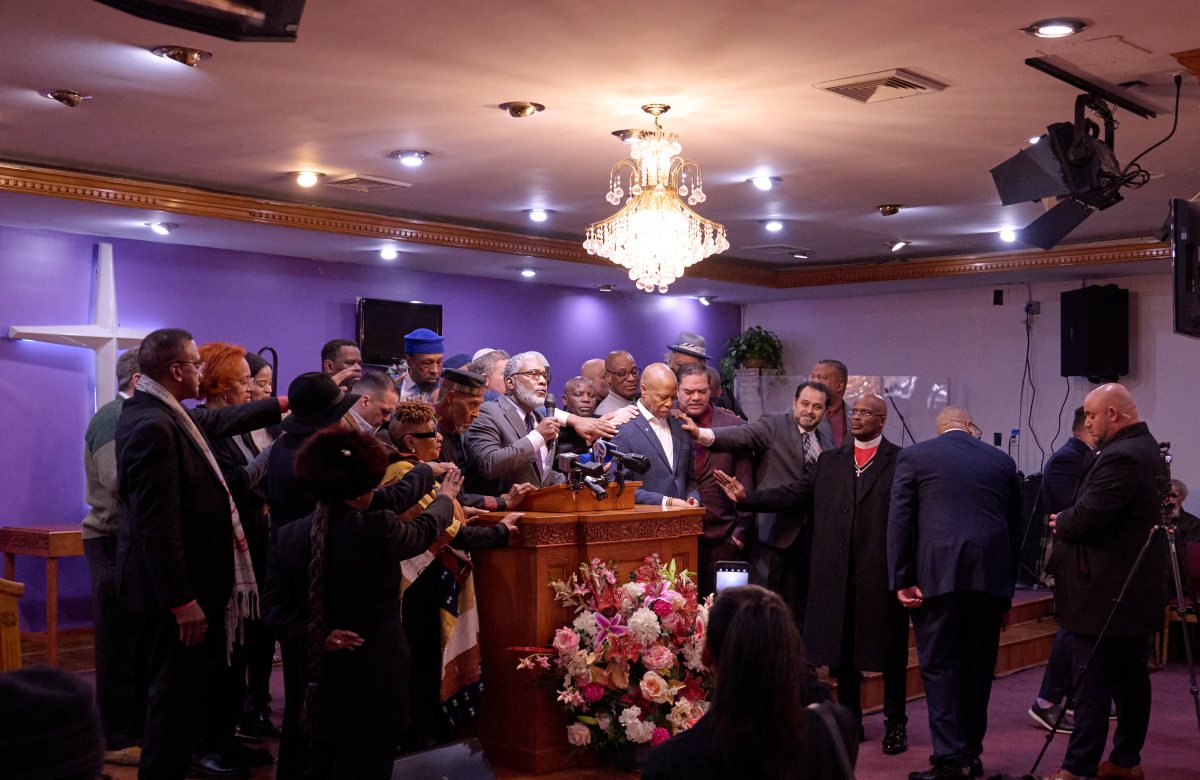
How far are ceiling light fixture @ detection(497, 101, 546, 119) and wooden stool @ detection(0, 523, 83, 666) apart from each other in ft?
12.1

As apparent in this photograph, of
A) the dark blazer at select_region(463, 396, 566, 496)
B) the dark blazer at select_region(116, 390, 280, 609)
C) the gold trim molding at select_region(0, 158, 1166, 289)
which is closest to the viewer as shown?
the dark blazer at select_region(116, 390, 280, 609)

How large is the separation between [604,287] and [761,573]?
5611mm

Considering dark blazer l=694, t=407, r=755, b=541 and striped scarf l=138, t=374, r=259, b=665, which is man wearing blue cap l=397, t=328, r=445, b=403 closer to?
dark blazer l=694, t=407, r=755, b=541

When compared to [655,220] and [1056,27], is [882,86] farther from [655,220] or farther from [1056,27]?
[655,220]

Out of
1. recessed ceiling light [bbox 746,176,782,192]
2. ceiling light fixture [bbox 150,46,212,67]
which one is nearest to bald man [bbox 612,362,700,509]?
recessed ceiling light [bbox 746,176,782,192]

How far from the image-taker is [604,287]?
446 inches

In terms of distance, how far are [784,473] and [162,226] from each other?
14.1ft

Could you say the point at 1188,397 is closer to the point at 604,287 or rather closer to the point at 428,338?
the point at 604,287

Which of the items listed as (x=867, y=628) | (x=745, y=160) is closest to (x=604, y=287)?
(x=745, y=160)

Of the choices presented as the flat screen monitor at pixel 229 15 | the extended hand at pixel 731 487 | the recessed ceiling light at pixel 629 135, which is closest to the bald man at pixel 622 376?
the extended hand at pixel 731 487

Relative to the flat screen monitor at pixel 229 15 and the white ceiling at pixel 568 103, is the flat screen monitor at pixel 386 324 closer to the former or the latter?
the white ceiling at pixel 568 103

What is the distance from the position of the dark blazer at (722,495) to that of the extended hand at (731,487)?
0.22 ft

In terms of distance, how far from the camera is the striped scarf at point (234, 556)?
407cm

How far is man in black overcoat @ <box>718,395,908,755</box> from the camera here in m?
5.60
